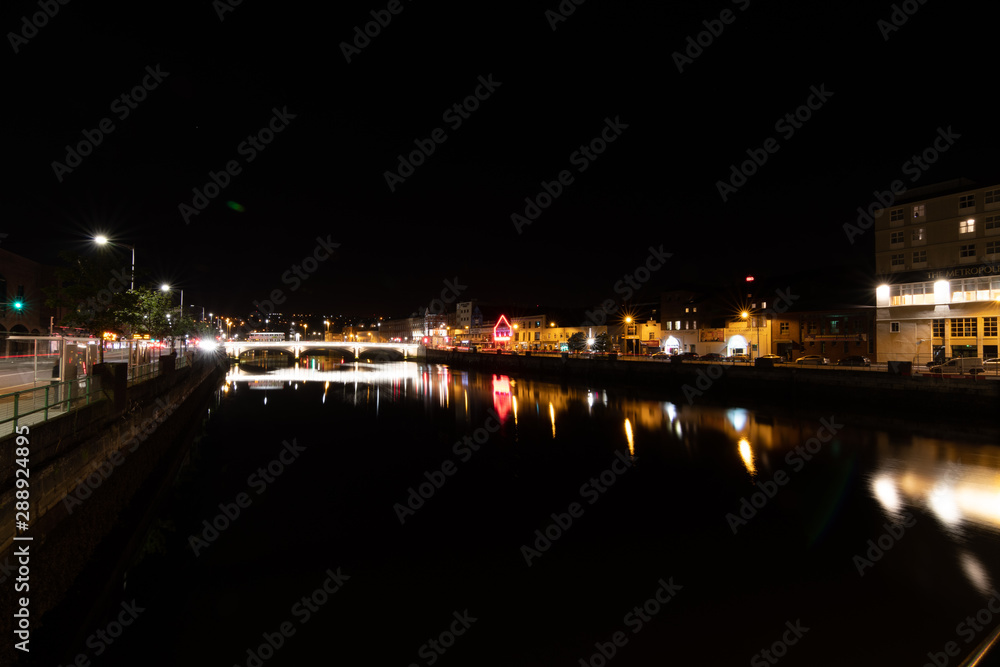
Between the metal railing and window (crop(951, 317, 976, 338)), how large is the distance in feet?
141

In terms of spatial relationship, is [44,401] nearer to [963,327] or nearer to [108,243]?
[108,243]

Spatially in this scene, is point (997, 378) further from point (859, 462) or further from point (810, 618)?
point (810, 618)

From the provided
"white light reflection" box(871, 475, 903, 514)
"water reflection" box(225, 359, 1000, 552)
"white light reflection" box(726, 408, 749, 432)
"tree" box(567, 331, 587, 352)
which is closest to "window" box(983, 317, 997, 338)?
"water reflection" box(225, 359, 1000, 552)

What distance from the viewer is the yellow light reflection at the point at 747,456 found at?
60.7 ft

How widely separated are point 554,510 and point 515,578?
4.30 m

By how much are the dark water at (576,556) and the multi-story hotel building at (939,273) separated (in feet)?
47.8

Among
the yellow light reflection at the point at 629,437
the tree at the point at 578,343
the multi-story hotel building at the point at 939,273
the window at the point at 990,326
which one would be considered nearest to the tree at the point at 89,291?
the yellow light reflection at the point at 629,437

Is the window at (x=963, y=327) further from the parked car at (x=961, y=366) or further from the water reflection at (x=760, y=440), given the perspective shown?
the water reflection at (x=760, y=440)

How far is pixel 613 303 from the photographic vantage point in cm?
8344

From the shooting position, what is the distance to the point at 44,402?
9195 mm

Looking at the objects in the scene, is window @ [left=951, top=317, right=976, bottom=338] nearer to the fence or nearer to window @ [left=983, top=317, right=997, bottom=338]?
window @ [left=983, top=317, right=997, bottom=338]

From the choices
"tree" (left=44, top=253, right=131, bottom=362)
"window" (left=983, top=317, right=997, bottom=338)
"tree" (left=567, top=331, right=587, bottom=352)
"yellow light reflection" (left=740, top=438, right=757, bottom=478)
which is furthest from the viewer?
"tree" (left=567, top=331, right=587, bottom=352)

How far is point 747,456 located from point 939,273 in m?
24.5

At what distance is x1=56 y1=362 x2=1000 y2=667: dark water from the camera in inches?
321
